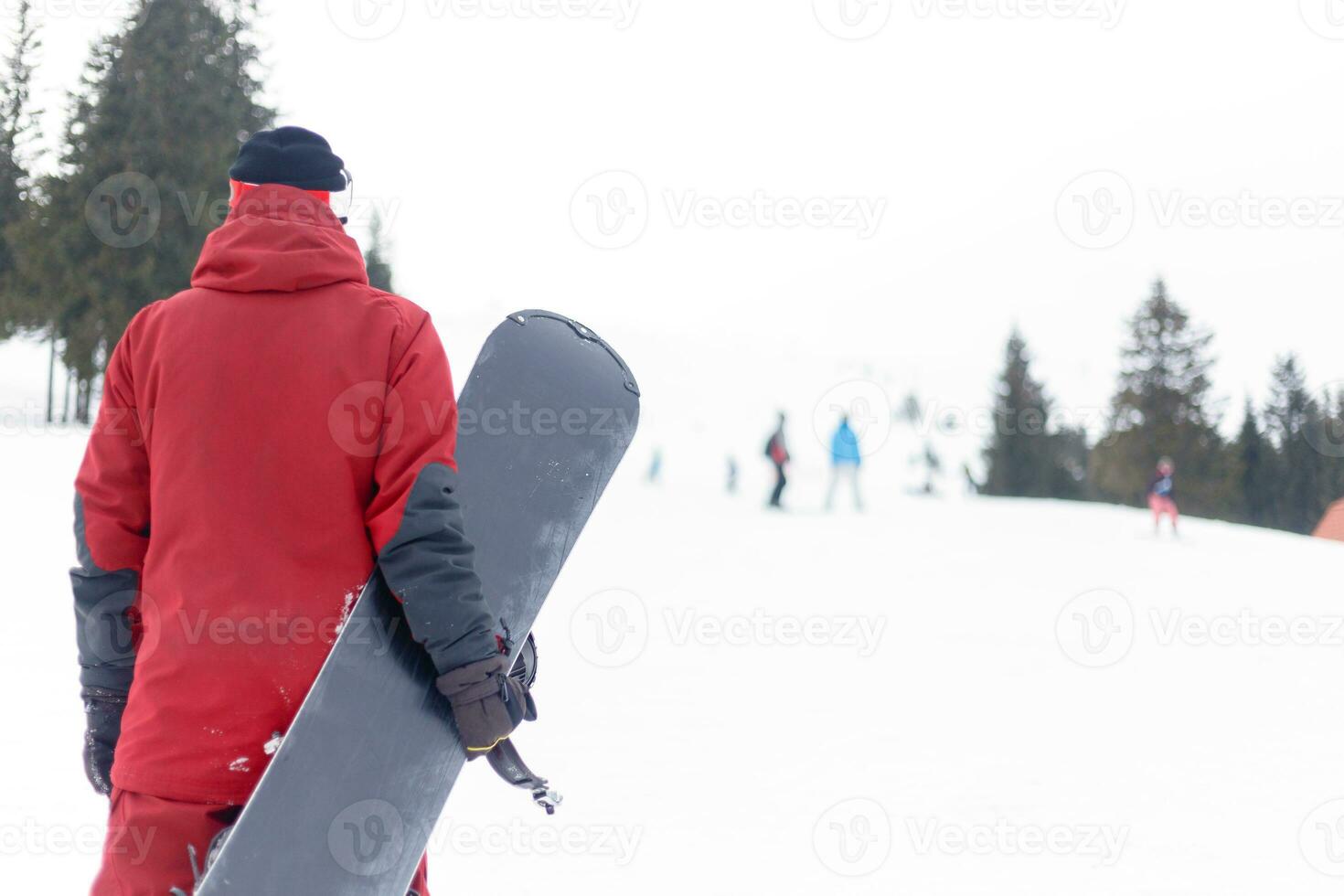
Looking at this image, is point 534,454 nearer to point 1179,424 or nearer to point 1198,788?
point 1198,788

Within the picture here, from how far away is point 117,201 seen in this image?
2547 cm

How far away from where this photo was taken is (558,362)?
2641 mm

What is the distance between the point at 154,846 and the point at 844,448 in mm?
16833

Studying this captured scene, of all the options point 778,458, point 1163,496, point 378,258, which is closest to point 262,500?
point 778,458

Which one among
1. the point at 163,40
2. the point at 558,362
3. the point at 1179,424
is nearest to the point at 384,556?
the point at 558,362

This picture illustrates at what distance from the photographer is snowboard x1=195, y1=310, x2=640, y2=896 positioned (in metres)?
1.94

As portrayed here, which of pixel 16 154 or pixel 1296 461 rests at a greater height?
pixel 16 154

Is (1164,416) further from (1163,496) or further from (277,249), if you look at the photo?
(277,249)

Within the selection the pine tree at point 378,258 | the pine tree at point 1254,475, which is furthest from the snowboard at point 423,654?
the pine tree at point 1254,475

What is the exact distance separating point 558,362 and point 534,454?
0.28 metres

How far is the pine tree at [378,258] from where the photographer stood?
47000 mm

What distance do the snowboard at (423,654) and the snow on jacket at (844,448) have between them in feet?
51.7

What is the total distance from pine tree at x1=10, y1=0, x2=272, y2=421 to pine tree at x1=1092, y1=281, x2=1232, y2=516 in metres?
42.9

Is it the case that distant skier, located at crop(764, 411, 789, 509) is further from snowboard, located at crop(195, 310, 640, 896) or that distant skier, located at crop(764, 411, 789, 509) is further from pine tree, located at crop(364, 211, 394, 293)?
pine tree, located at crop(364, 211, 394, 293)
